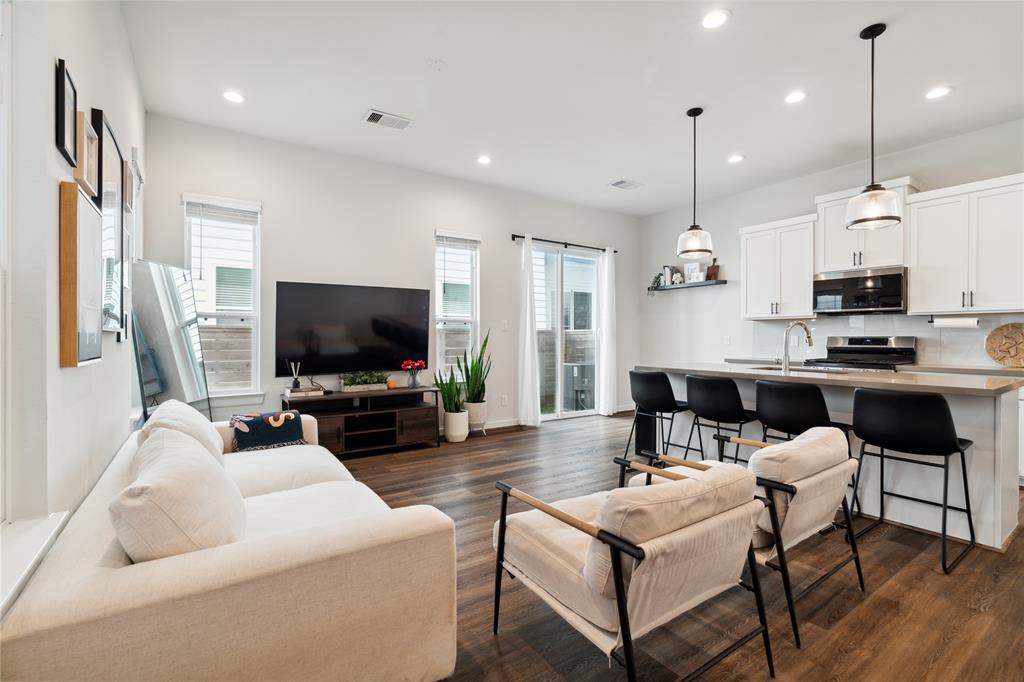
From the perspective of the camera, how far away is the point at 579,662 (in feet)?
5.64

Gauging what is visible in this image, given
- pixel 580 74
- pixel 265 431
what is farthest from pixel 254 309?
pixel 580 74

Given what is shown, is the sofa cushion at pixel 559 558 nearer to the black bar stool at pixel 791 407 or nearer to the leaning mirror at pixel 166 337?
the black bar stool at pixel 791 407

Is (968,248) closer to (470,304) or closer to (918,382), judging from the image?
(918,382)

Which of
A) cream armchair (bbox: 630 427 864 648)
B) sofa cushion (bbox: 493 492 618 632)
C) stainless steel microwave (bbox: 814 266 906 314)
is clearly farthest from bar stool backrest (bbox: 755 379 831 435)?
stainless steel microwave (bbox: 814 266 906 314)

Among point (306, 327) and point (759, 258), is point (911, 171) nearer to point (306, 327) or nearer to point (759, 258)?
point (759, 258)

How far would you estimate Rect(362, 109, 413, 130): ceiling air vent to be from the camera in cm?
390

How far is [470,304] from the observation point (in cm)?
564

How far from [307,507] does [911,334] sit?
5.41 meters

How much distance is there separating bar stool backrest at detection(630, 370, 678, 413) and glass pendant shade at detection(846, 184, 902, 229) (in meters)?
1.61

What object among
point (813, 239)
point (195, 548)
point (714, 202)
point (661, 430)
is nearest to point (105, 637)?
point (195, 548)

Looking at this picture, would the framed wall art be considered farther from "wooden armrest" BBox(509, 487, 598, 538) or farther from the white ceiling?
"wooden armrest" BBox(509, 487, 598, 538)

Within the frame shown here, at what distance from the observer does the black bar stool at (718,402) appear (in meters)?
3.25

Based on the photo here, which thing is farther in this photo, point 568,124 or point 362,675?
point 568,124

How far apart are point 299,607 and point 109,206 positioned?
1.94 metres
